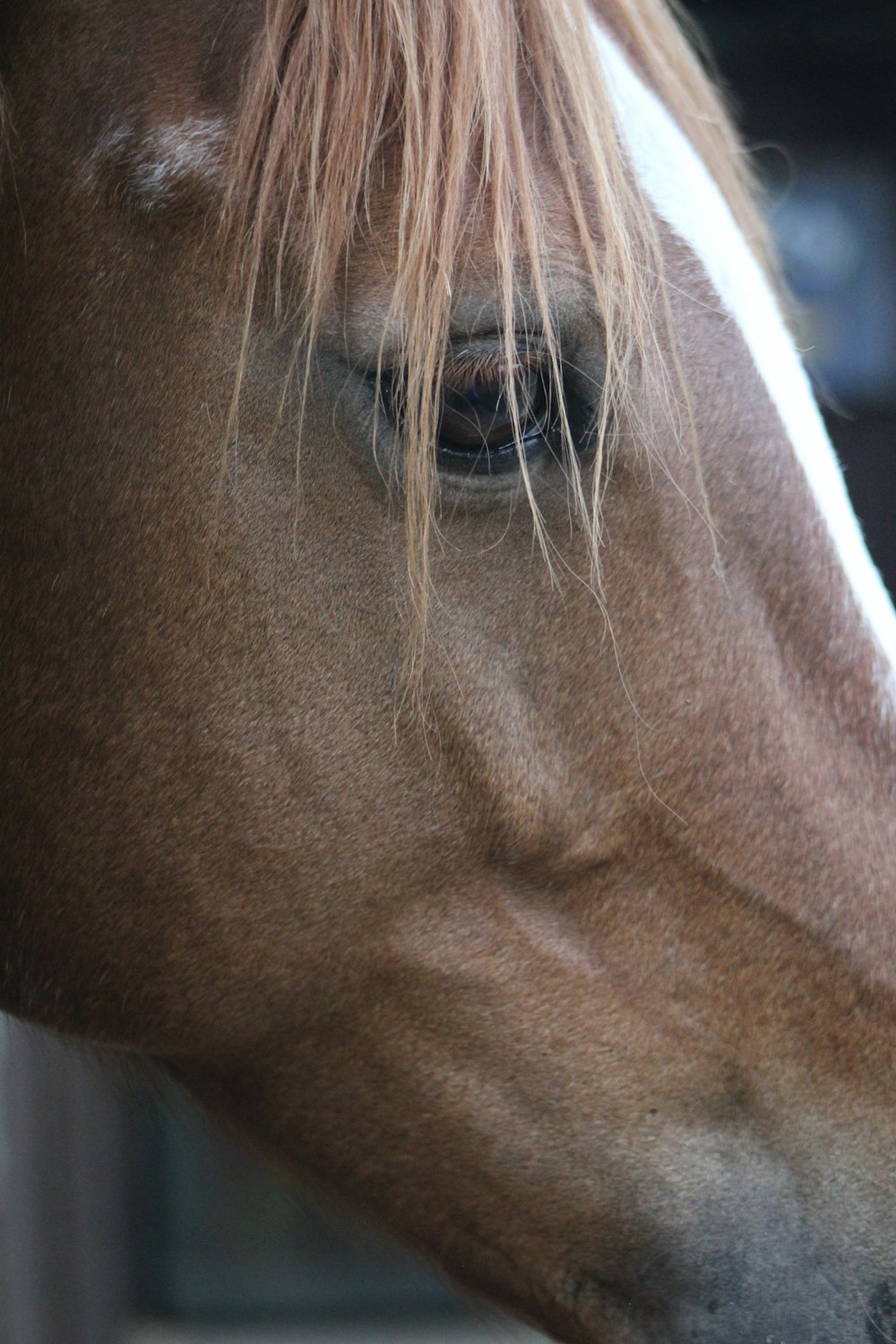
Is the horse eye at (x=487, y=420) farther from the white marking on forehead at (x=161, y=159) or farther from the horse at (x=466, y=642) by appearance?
the white marking on forehead at (x=161, y=159)

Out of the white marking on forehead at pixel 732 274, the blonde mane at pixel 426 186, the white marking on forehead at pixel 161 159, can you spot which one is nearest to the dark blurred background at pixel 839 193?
the white marking on forehead at pixel 732 274

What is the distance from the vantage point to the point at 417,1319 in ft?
8.45

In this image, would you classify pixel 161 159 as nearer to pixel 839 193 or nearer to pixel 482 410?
pixel 482 410

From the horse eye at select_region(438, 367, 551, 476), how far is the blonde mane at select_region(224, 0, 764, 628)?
0.02 meters

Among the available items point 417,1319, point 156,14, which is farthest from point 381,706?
point 417,1319

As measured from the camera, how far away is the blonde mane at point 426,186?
797mm

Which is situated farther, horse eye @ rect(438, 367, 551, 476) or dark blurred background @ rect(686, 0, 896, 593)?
dark blurred background @ rect(686, 0, 896, 593)

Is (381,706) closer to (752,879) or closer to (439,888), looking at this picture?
(439,888)

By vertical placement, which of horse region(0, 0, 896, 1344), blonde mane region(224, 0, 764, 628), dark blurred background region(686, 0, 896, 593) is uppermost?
dark blurred background region(686, 0, 896, 593)

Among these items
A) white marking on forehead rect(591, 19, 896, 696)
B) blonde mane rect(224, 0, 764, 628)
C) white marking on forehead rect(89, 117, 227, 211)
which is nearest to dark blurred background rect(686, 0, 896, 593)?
white marking on forehead rect(591, 19, 896, 696)

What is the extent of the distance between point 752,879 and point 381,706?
293 millimetres

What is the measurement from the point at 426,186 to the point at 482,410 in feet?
0.50

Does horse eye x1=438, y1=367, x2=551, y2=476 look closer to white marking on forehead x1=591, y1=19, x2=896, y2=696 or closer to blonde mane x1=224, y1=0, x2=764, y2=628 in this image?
blonde mane x1=224, y1=0, x2=764, y2=628

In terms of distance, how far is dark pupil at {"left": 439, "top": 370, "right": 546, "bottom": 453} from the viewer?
0.82 m
